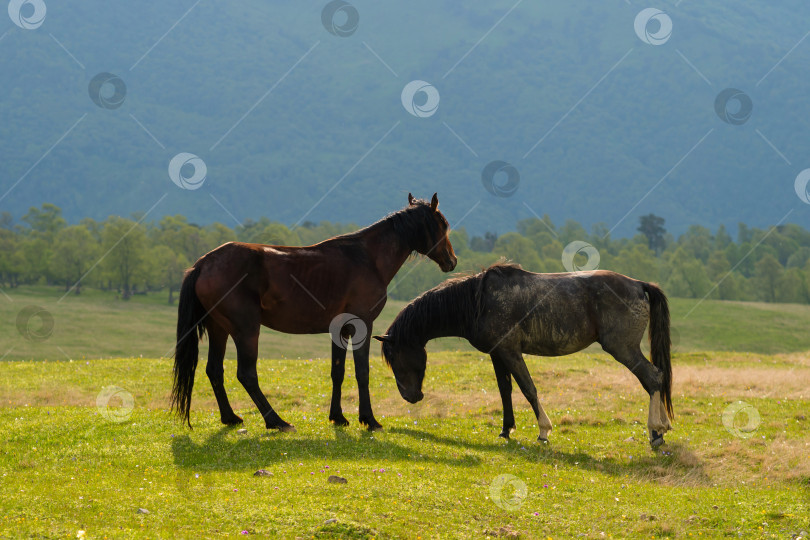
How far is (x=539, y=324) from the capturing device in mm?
13766

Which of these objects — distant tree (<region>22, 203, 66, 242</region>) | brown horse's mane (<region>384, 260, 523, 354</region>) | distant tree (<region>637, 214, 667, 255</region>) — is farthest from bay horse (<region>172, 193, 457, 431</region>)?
distant tree (<region>637, 214, 667, 255</region>)

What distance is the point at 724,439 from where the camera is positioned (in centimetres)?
1435

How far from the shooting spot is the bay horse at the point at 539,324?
13703mm

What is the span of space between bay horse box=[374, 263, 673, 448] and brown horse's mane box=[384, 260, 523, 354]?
2cm

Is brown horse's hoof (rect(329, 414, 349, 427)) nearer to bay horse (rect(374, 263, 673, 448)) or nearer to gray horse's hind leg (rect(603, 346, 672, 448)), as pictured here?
bay horse (rect(374, 263, 673, 448))

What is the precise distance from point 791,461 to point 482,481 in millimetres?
6083

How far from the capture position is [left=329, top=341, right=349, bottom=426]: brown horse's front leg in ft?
44.3

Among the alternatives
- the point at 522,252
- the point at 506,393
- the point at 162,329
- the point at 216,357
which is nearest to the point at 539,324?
the point at 506,393

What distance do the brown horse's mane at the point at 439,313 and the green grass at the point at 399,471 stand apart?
1941 mm

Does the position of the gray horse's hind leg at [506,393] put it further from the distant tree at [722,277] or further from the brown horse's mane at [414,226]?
the distant tree at [722,277]

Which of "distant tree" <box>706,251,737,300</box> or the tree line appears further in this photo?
"distant tree" <box>706,251,737,300</box>

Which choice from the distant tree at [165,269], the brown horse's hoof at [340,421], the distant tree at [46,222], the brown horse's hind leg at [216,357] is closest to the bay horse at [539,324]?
the brown horse's hoof at [340,421]

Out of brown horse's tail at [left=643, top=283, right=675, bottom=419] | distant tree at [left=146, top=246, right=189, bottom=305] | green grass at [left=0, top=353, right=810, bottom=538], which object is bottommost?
green grass at [left=0, top=353, right=810, bottom=538]

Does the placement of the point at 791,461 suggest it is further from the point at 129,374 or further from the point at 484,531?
the point at 129,374
